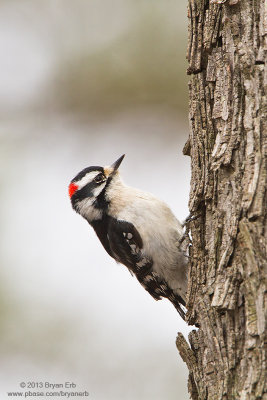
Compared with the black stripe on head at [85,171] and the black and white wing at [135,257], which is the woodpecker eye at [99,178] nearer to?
the black stripe on head at [85,171]

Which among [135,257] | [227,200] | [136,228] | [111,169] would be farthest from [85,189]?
[227,200]

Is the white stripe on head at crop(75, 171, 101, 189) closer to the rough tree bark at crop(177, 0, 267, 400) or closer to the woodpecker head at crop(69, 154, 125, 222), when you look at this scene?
the woodpecker head at crop(69, 154, 125, 222)

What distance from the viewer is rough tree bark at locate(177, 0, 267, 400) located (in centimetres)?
285

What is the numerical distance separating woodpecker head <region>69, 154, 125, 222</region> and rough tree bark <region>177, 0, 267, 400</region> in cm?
170

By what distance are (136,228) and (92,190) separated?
1.99 ft

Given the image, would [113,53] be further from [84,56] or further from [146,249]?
[146,249]

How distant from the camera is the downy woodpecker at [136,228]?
4.93m

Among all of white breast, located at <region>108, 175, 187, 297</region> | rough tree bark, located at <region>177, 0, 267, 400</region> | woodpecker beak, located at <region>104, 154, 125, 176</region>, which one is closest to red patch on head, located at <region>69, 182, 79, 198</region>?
woodpecker beak, located at <region>104, 154, 125, 176</region>

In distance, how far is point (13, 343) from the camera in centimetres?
732

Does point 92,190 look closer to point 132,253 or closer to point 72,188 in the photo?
point 72,188

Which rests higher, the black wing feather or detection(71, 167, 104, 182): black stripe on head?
detection(71, 167, 104, 182): black stripe on head

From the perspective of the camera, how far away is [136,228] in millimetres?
4973

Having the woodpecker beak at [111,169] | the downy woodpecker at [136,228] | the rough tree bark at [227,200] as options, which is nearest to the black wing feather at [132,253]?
the downy woodpecker at [136,228]

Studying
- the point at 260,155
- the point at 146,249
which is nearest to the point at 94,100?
the point at 146,249
